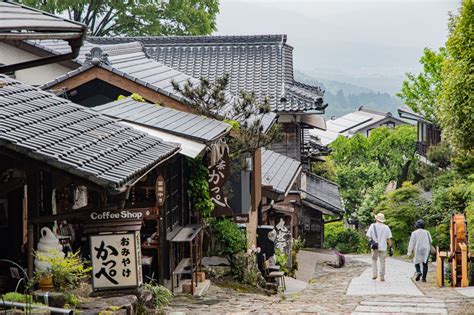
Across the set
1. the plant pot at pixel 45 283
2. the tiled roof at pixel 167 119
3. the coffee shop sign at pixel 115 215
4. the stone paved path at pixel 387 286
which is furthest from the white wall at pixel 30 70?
the plant pot at pixel 45 283

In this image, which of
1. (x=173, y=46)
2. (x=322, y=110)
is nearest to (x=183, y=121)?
(x=322, y=110)

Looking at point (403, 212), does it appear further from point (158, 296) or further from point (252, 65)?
point (158, 296)

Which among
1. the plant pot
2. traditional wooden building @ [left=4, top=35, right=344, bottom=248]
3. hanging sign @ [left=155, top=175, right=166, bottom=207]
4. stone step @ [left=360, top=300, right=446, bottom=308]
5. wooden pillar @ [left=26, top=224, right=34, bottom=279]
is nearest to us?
the plant pot

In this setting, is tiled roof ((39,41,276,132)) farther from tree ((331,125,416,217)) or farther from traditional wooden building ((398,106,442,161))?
tree ((331,125,416,217))

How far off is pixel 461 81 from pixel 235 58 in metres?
17.9

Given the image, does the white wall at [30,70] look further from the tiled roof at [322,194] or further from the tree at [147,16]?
the tree at [147,16]

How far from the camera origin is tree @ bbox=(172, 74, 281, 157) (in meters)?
20.2

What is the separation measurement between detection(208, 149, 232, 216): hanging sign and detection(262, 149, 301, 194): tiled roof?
312 inches

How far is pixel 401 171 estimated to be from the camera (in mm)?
58188

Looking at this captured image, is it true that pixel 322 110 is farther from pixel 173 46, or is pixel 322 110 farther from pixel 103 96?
pixel 103 96

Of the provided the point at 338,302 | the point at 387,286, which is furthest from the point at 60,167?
the point at 387,286

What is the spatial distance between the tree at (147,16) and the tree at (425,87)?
11.8 m

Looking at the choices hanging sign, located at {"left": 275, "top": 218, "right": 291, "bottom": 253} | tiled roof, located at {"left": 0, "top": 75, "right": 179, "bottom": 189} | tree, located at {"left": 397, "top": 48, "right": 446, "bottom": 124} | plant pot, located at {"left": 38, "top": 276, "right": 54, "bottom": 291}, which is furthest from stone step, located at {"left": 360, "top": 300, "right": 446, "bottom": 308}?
tree, located at {"left": 397, "top": 48, "right": 446, "bottom": 124}

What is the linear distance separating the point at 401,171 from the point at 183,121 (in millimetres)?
41528
